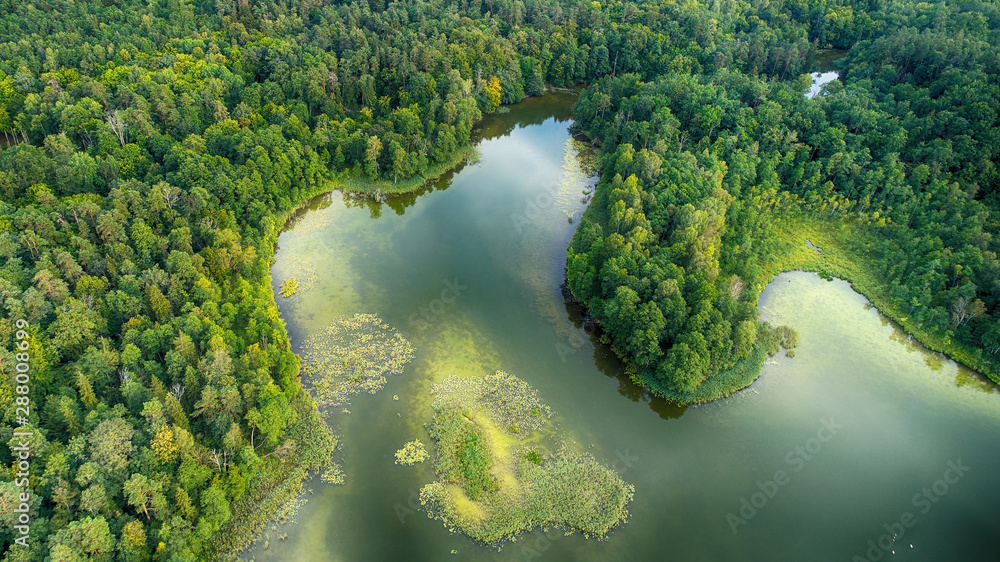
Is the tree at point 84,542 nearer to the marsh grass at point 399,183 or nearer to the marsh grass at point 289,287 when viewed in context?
the marsh grass at point 289,287

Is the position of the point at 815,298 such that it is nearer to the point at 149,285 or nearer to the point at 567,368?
the point at 567,368

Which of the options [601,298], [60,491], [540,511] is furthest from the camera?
[601,298]

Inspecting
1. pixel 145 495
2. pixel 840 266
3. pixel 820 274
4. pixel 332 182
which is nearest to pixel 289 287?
pixel 332 182

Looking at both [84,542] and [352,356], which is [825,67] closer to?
[352,356]

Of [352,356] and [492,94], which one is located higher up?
[492,94]

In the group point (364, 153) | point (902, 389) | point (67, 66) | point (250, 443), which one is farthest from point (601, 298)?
point (67, 66)

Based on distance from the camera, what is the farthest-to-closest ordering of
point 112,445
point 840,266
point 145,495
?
point 840,266
point 112,445
point 145,495

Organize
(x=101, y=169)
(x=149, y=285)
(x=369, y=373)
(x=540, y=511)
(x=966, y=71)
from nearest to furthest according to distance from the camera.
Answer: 1. (x=540, y=511)
2. (x=149, y=285)
3. (x=369, y=373)
4. (x=101, y=169)
5. (x=966, y=71)

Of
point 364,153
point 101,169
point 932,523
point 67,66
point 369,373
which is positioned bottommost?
point 932,523
